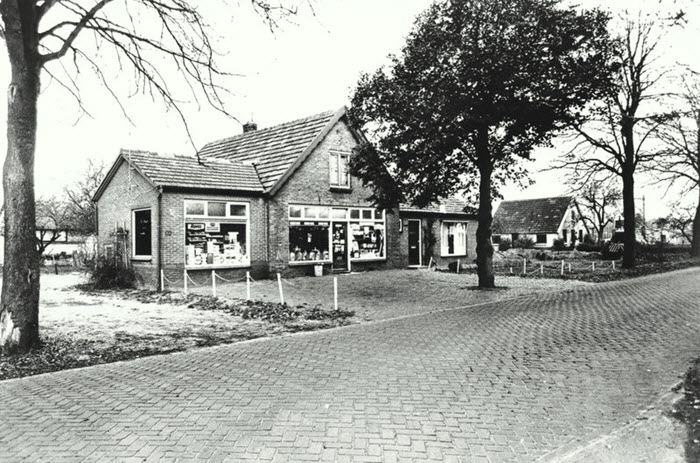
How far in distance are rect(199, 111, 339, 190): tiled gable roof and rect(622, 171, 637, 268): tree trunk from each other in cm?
1642

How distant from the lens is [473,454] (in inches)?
168

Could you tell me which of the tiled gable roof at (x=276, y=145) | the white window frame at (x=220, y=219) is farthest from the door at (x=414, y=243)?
the white window frame at (x=220, y=219)

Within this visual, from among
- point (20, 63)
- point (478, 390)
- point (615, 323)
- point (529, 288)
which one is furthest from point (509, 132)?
point (20, 63)

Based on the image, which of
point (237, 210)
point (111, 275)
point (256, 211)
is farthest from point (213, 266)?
point (111, 275)

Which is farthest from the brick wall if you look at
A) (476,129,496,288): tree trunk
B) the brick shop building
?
(476,129,496,288): tree trunk

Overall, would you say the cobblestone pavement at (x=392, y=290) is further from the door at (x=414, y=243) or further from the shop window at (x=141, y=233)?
the door at (x=414, y=243)

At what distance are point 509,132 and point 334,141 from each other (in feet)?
27.5

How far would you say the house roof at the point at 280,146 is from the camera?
2080cm

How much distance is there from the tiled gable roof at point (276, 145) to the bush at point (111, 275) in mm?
6101

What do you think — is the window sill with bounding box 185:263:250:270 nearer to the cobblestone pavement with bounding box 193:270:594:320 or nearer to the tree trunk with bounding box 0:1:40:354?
the cobblestone pavement with bounding box 193:270:594:320

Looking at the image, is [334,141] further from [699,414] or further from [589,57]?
[699,414]

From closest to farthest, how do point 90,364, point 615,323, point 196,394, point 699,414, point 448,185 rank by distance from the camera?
1. point 699,414
2. point 196,394
3. point 90,364
4. point 615,323
5. point 448,185

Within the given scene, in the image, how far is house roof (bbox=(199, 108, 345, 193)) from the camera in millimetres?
20797

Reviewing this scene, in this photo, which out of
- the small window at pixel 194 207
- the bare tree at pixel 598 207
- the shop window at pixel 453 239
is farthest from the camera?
the bare tree at pixel 598 207
